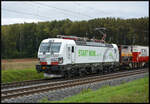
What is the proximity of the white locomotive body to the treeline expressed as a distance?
1420cm

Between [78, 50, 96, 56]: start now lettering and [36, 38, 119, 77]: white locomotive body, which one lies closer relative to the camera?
[36, 38, 119, 77]: white locomotive body

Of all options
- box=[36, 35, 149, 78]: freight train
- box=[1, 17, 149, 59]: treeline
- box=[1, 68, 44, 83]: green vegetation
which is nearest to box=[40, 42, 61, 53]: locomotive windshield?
box=[36, 35, 149, 78]: freight train

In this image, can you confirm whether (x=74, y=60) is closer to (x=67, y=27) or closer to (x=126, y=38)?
(x=126, y=38)

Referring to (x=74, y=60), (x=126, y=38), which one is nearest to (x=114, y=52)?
(x=74, y=60)

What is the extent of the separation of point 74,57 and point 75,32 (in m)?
36.4

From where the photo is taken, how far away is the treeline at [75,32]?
136ft

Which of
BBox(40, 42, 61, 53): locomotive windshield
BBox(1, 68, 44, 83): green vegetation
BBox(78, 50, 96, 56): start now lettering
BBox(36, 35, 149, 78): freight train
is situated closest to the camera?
BBox(1, 68, 44, 83): green vegetation

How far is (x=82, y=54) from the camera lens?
22703 millimetres

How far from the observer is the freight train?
20094 mm

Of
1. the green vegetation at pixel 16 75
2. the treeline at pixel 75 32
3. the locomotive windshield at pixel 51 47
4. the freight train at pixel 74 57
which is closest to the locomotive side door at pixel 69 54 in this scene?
the freight train at pixel 74 57

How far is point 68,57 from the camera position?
20.8m

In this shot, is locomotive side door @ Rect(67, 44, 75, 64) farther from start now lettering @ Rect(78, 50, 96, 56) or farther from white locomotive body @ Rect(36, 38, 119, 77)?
start now lettering @ Rect(78, 50, 96, 56)

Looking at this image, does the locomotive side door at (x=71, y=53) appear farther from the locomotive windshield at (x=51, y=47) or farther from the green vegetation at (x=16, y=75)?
the green vegetation at (x=16, y=75)

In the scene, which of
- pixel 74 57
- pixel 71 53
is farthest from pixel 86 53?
pixel 71 53
